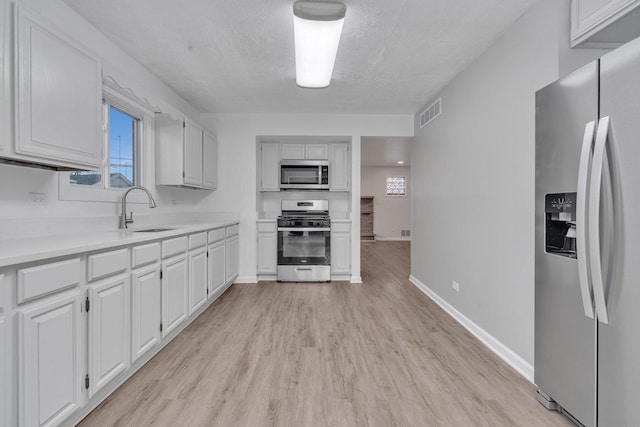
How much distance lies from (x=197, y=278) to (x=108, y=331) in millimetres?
1283

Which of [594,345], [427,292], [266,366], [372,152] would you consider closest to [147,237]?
[266,366]

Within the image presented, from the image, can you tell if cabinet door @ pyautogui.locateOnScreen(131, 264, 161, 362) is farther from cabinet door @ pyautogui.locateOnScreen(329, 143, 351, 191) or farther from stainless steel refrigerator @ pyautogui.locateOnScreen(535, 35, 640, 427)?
cabinet door @ pyautogui.locateOnScreen(329, 143, 351, 191)

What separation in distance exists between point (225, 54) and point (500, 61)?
225 centimetres

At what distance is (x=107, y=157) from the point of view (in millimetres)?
2730

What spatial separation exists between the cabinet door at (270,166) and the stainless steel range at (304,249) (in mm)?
637

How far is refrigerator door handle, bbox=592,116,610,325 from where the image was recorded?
52.4 inches

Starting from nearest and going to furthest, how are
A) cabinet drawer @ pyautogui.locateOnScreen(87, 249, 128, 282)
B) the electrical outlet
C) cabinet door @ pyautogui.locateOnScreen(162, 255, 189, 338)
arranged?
cabinet drawer @ pyautogui.locateOnScreen(87, 249, 128, 282) → the electrical outlet → cabinet door @ pyautogui.locateOnScreen(162, 255, 189, 338)

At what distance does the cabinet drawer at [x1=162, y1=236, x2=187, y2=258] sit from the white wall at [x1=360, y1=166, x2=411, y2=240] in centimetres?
800

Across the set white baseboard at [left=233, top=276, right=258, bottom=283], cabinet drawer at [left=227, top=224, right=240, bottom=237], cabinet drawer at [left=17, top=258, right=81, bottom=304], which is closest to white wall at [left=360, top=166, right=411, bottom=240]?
white baseboard at [left=233, top=276, right=258, bottom=283]

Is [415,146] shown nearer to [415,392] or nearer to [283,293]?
[283,293]

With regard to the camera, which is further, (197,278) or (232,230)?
(232,230)

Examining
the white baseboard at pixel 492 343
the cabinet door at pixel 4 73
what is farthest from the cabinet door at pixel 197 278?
the white baseboard at pixel 492 343

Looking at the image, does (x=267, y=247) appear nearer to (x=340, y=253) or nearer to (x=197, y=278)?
(x=340, y=253)

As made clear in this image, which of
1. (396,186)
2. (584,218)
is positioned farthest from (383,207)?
(584,218)
